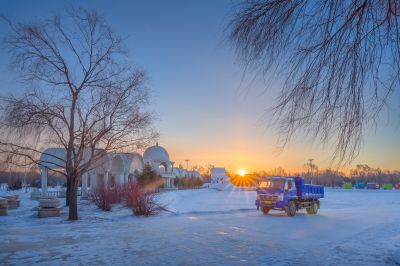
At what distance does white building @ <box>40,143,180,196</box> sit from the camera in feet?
90.6

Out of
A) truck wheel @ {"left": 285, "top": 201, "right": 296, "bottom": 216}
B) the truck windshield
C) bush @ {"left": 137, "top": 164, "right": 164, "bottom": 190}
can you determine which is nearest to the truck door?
the truck windshield

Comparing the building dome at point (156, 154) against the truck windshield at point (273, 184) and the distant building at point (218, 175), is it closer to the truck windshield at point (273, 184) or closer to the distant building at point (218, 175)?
the truck windshield at point (273, 184)

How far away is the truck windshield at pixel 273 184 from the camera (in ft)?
77.1

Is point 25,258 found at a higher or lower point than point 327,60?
lower

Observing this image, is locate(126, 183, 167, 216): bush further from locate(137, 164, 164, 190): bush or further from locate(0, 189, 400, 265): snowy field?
locate(137, 164, 164, 190): bush

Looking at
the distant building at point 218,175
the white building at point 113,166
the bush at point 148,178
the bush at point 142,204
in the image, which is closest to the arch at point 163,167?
the white building at point 113,166

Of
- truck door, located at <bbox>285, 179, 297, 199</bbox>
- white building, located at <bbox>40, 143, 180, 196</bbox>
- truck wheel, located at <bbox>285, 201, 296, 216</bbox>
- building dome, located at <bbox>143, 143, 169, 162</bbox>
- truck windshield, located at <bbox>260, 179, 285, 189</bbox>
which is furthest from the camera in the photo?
building dome, located at <bbox>143, 143, 169, 162</bbox>

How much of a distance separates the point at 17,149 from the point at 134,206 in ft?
24.0

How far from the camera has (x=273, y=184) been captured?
78.8 ft

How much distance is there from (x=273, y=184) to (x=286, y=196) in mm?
1524

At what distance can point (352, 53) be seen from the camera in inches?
234

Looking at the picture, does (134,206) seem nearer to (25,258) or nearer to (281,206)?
(281,206)

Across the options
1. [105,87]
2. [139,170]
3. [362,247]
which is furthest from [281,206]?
[139,170]

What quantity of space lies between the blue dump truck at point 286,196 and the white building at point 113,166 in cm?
820
